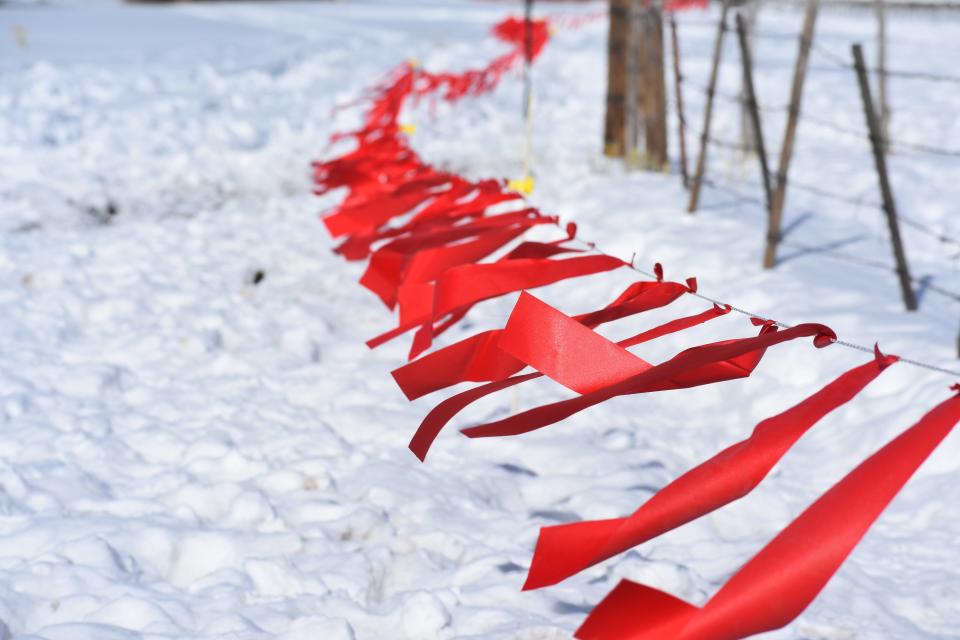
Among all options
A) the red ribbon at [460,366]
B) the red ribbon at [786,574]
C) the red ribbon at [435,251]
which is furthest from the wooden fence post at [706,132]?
the red ribbon at [786,574]

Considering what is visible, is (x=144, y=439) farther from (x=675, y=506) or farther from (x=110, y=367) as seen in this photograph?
(x=675, y=506)

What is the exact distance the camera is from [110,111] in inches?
319

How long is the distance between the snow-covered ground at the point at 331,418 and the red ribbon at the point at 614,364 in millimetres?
690

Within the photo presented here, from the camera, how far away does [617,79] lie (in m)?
6.99

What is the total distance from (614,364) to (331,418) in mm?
1692

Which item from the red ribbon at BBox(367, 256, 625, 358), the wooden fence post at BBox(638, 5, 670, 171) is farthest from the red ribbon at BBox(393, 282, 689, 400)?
the wooden fence post at BBox(638, 5, 670, 171)

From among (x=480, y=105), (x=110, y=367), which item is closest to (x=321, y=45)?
(x=480, y=105)

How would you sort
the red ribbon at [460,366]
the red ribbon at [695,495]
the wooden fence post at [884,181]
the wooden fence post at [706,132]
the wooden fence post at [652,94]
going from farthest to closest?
the wooden fence post at [652,94] → the wooden fence post at [706,132] → the wooden fence post at [884,181] → the red ribbon at [460,366] → the red ribbon at [695,495]

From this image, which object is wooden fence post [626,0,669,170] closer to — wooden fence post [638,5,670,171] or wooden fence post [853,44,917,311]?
wooden fence post [638,5,670,171]

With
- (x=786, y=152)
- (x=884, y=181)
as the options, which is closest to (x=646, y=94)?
(x=786, y=152)

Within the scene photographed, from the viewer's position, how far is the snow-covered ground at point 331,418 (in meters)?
2.13

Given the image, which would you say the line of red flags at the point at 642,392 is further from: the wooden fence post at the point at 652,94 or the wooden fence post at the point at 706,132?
the wooden fence post at the point at 652,94

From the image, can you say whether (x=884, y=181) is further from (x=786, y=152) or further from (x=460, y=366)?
(x=460, y=366)

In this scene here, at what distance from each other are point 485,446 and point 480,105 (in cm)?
687
